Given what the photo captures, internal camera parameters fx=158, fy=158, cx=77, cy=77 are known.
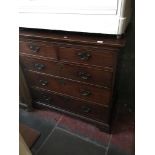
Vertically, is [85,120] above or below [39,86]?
below

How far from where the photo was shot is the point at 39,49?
1.20 metres

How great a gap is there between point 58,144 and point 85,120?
32 centimetres

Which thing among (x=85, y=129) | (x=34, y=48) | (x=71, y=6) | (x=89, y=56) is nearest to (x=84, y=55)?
(x=89, y=56)

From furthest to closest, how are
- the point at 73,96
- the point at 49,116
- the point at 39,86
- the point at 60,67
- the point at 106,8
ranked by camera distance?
1. the point at 49,116
2. the point at 39,86
3. the point at 73,96
4. the point at 60,67
5. the point at 106,8

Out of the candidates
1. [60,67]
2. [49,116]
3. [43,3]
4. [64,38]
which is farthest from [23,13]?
[49,116]

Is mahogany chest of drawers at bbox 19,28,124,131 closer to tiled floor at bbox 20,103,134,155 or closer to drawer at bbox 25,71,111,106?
drawer at bbox 25,71,111,106

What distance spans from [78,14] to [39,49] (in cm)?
43

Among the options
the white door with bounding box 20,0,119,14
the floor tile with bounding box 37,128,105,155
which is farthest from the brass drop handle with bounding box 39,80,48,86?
the white door with bounding box 20,0,119,14

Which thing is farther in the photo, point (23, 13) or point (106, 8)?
point (23, 13)

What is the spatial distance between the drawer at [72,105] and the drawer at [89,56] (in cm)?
42

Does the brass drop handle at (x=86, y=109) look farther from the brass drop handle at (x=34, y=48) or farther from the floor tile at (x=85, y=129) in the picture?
the brass drop handle at (x=34, y=48)

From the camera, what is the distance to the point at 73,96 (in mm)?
1363

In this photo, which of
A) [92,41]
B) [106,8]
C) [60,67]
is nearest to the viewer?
[106,8]
